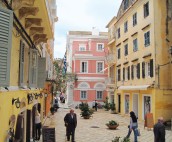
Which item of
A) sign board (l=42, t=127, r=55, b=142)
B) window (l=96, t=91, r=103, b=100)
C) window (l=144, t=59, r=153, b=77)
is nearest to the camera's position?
sign board (l=42, t=127, r=55, b=142)

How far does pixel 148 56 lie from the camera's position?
958 inches

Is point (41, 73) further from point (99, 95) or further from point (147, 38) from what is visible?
point (99, 95)

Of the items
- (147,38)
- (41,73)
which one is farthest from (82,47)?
(41,73)

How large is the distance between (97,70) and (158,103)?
2153 cm

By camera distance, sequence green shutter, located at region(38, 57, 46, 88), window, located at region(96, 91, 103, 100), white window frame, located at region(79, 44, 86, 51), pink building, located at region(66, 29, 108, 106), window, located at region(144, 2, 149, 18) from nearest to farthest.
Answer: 1. green shutter, located at region(38, 57, 46, 88)
2. window, located at region(144, 2, 149, 18)
3. pink building, located at region(66, 29, 108, 106)
4. window, located at region(96, 91, 103, 100)
5. white window frame, located at region(79, 44, 86, 51)

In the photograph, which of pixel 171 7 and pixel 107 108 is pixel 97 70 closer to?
pixel 107 108

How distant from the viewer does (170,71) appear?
23391 mm

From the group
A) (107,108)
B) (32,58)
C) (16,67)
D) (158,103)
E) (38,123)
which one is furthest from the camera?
(107,108)

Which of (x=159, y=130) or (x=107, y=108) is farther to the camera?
(x=107, y=108)

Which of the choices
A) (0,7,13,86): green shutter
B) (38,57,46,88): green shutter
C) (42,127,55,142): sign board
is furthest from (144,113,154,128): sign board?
(0,7,13,86): green shutter

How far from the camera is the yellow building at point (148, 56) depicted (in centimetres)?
2323

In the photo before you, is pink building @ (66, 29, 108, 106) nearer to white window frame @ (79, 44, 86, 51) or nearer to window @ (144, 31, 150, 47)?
white window frame @ (79, 44, 86, 51)

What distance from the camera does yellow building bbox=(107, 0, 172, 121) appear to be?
23.2 meters

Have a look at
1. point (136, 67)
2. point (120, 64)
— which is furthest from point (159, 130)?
point (120, 64)
